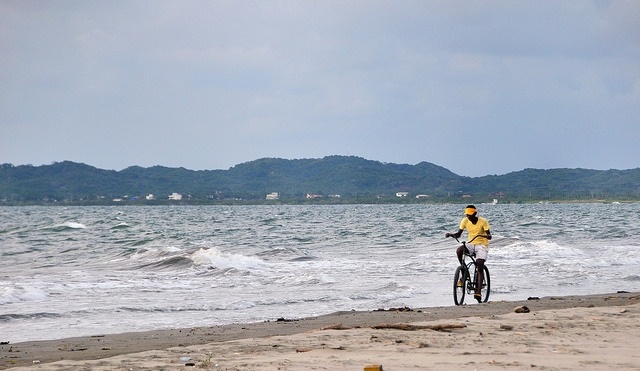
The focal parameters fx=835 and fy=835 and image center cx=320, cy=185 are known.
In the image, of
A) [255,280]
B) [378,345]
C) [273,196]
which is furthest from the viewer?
[273,196]

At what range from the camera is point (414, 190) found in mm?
190750

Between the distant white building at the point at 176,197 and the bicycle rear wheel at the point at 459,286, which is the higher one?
the distant white building at the point at 176,197

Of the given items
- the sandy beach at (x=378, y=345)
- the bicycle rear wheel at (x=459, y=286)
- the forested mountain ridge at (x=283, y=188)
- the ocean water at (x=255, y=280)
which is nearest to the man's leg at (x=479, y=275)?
the bicycle rear wheel at (x=459, y=286)

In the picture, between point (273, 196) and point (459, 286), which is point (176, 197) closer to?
point (273, 196)

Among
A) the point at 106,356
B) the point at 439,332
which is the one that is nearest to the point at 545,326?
the point at 439,332

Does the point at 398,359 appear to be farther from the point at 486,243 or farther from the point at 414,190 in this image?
the point at 414,190

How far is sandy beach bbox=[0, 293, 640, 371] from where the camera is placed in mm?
7055

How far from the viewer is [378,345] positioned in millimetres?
8000

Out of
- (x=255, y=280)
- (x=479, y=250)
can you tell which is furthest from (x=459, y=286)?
(x=255, y=280)

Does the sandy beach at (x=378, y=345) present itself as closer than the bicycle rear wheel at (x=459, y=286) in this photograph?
Yes

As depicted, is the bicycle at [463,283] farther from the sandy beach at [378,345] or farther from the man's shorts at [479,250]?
the sandy beach at [378,345]

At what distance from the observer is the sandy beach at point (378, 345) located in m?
7.05

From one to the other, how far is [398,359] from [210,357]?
1659 mm

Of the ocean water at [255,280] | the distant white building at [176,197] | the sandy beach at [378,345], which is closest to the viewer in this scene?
the sandy beach at [378,345]
